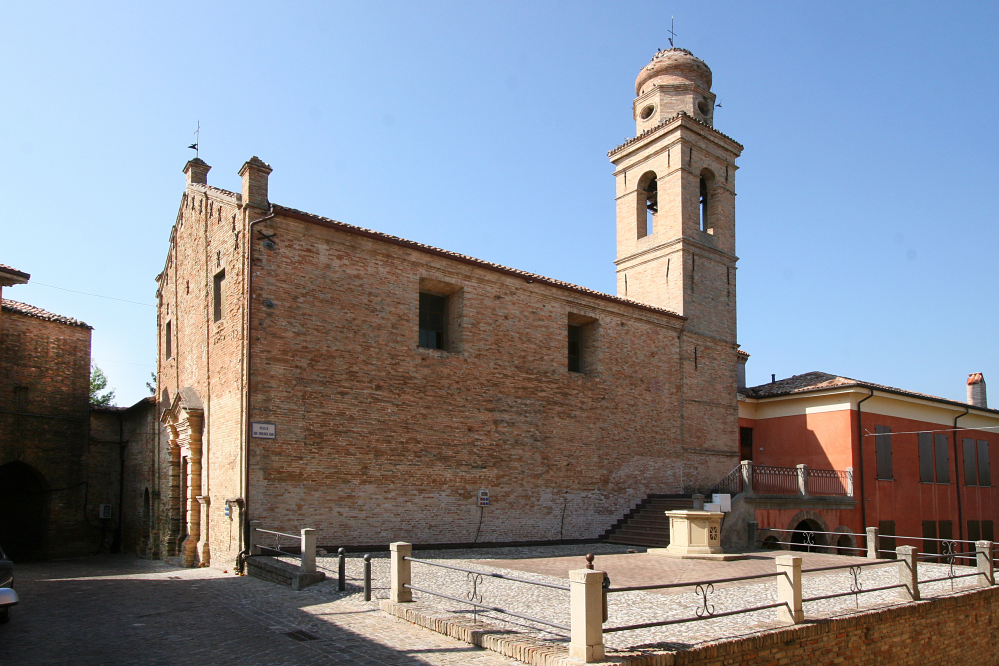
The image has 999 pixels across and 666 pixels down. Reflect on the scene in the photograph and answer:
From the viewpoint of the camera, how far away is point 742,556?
1420 centimetres

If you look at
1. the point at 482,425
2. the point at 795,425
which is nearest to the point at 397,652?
the point at 482,425

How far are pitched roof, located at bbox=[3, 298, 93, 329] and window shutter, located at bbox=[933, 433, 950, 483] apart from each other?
93.0ft

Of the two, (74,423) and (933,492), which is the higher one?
(74,423)

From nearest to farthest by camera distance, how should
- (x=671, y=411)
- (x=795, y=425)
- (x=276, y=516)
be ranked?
(x=276, y=516) < (x=671, y=411) < (x=795, y=425)

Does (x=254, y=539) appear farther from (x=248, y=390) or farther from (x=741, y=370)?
(x=741, y=370)

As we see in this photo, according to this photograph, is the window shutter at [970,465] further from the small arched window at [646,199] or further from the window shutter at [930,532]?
the small arched window at [646,199]

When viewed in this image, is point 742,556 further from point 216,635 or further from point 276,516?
point 216,635

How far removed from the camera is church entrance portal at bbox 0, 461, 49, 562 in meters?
20.1

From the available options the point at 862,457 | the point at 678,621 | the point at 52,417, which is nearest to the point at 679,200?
the point at 862,457

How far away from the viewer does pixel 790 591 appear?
8359 millimetres

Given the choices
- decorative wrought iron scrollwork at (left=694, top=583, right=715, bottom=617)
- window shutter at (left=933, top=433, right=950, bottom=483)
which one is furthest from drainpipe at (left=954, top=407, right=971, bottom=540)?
decorative wrought iron scrollwork at (left=694, top=583, right=715, bottom=617)

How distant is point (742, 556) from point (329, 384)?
29.6 feet

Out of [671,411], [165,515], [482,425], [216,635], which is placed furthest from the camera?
[671,411]

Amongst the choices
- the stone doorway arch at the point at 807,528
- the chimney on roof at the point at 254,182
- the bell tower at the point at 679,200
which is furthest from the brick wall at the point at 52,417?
the stone doorway arch at the point at 807,528
